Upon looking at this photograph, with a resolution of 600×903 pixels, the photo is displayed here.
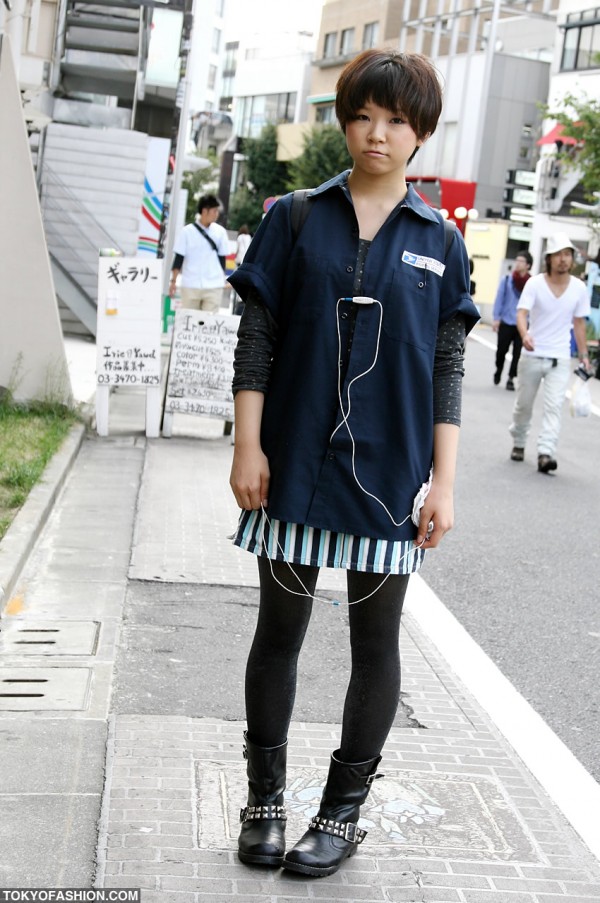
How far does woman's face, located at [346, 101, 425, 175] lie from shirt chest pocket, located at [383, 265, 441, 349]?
26 centimetres

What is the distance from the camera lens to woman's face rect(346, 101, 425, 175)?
3121 millimetres

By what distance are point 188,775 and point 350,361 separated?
148 cm

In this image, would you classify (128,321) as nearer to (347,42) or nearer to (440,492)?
(440,492)

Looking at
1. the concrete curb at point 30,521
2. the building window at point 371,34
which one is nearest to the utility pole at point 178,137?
the concrete curb at point 30,521

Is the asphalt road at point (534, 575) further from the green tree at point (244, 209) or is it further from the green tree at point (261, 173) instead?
the green tree at point (261, 173)

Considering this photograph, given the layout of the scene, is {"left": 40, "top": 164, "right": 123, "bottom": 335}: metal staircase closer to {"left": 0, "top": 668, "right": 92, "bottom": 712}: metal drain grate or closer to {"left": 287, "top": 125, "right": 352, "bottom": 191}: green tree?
Answer: {"left": 0, "top": 668, "right": 92, "bottom": 712}: metal drain grate

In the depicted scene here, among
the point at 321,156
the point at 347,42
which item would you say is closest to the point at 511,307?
the point at 321,156

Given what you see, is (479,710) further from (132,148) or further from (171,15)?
(171,15)

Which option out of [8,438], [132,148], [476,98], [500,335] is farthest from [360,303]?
[476,98]

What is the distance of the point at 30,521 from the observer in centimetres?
691

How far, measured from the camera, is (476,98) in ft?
181

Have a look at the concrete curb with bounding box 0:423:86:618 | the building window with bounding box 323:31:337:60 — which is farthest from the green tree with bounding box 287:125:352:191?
the concrete curb with bounding box 0:423:86:618

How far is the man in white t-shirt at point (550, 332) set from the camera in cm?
1109

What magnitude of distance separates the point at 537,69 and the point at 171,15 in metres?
36.3
